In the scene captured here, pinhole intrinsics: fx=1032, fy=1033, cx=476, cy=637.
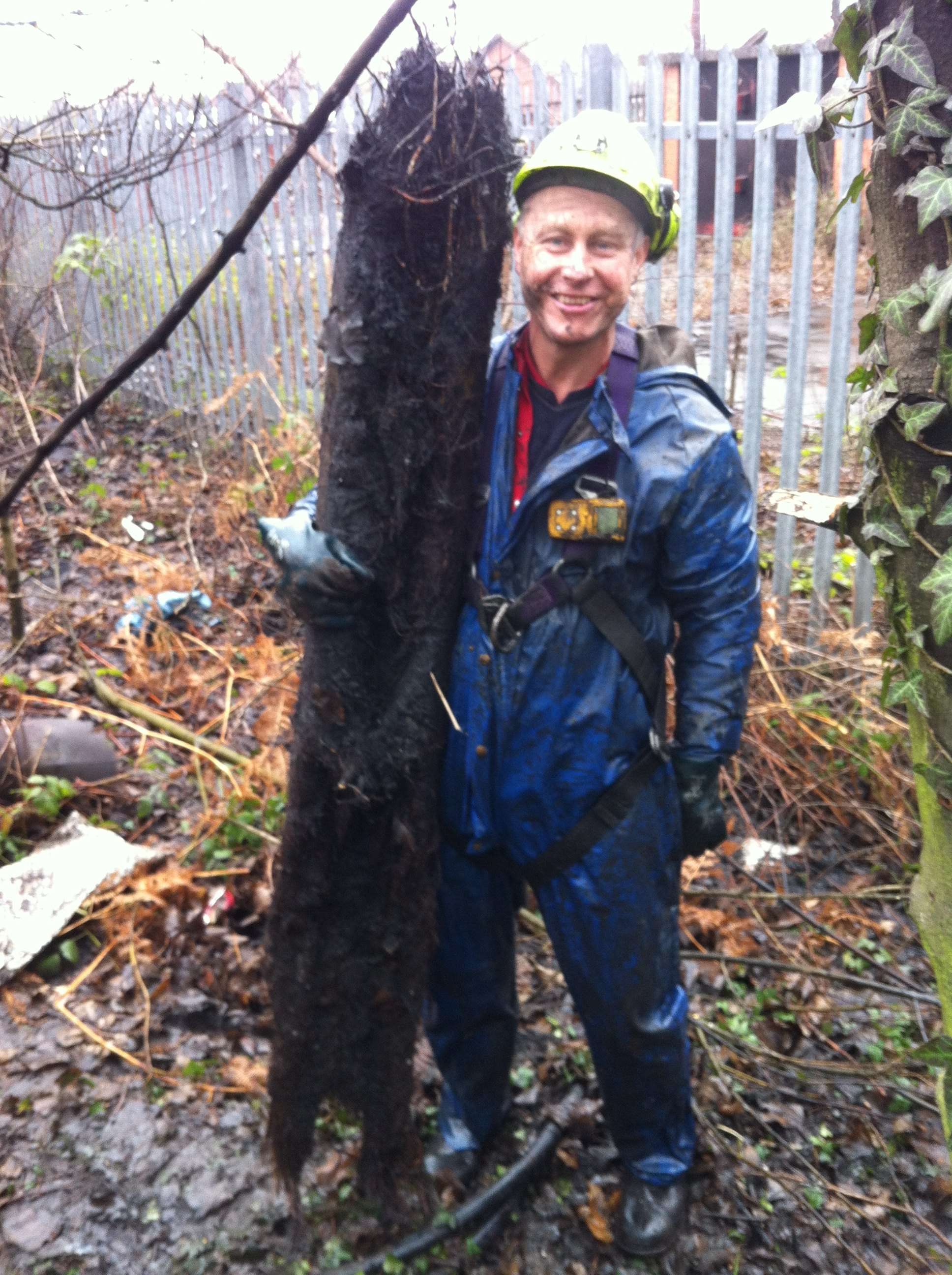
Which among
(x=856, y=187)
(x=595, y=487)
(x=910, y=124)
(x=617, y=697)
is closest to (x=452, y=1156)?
(x=617, y=697)

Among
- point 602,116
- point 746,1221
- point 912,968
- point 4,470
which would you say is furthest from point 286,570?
point 4,470

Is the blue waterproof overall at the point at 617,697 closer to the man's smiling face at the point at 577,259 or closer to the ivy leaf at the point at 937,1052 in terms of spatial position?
the man's smiling face at the point at 577,259

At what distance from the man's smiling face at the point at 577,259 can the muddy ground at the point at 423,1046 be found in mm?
1531

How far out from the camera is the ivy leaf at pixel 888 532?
1.37m

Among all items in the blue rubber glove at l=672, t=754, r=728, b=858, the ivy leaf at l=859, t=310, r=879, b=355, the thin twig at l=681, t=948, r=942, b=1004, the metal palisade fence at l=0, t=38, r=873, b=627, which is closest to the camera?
the ivy leaf at l=859, t=310, r=879, b=355

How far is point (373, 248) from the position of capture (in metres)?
2.03

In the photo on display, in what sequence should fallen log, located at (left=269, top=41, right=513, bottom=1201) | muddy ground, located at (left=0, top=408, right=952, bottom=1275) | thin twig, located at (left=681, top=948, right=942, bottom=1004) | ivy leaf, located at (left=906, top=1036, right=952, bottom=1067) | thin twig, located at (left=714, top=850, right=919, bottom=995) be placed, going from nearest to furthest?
ivy leaf, located at (left=906, top=1036, right=952, bottom=1067), fallen log, located at (left=269, top=41, right=513, bottom=1201), muddy ground, located at (left=0, top=408, right=952, bottom=1275), thin twig, located at (left=681, top=948, right=942, bottom=1004), thin twig, located at (left=714, top=850, right=919, bottom=995)

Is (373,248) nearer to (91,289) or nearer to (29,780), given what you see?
(29,780)

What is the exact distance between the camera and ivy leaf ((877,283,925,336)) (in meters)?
1.27

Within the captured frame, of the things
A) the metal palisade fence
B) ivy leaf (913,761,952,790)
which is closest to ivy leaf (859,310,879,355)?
Answer: ivy leaf (913,761,952,790)

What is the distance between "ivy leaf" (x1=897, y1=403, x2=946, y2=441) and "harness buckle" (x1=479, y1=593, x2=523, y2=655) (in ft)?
3.57

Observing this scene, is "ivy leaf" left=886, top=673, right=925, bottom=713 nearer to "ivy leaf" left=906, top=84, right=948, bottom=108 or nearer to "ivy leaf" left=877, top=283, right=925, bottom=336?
"ivy leaf" left=877, top=283, right=925, bottom=336

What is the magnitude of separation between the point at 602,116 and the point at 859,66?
92 cm

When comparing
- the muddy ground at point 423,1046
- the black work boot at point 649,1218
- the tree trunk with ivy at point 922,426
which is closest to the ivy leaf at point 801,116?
the tree trunk with ivy at point 922,426
